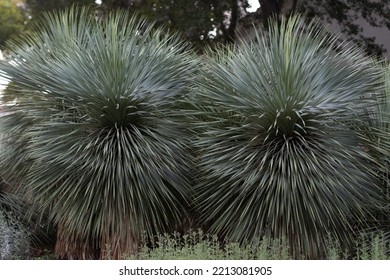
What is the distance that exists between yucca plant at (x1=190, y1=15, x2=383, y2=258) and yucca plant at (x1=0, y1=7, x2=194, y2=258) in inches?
15.7

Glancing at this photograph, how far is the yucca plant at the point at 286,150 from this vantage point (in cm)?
625

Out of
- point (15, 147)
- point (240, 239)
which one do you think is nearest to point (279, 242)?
point (240, 239)

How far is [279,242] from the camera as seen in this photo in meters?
6.16

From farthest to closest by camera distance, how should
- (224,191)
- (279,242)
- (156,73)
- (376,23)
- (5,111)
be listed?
(376,23), (5,111), (156,73), (224,191), (279,242)

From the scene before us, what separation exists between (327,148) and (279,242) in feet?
3.29

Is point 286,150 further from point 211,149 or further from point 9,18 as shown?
point 9,18

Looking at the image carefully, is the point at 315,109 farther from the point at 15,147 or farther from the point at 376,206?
the point at 15,147

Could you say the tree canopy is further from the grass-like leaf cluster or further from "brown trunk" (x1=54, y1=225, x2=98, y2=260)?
"brown trunk" (x1=54, y1=225, x2=98, y2=260)

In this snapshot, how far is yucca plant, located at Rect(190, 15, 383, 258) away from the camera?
625cm

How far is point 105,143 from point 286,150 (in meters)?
1.78

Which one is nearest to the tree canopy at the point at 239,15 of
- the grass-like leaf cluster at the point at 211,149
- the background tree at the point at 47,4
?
the background tree at the point at 47,4

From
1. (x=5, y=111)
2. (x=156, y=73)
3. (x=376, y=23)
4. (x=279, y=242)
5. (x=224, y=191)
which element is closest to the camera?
(x=279, y=242)

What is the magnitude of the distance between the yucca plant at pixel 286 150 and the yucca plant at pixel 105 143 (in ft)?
1.31

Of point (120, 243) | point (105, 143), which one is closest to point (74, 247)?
point (120, 243)
